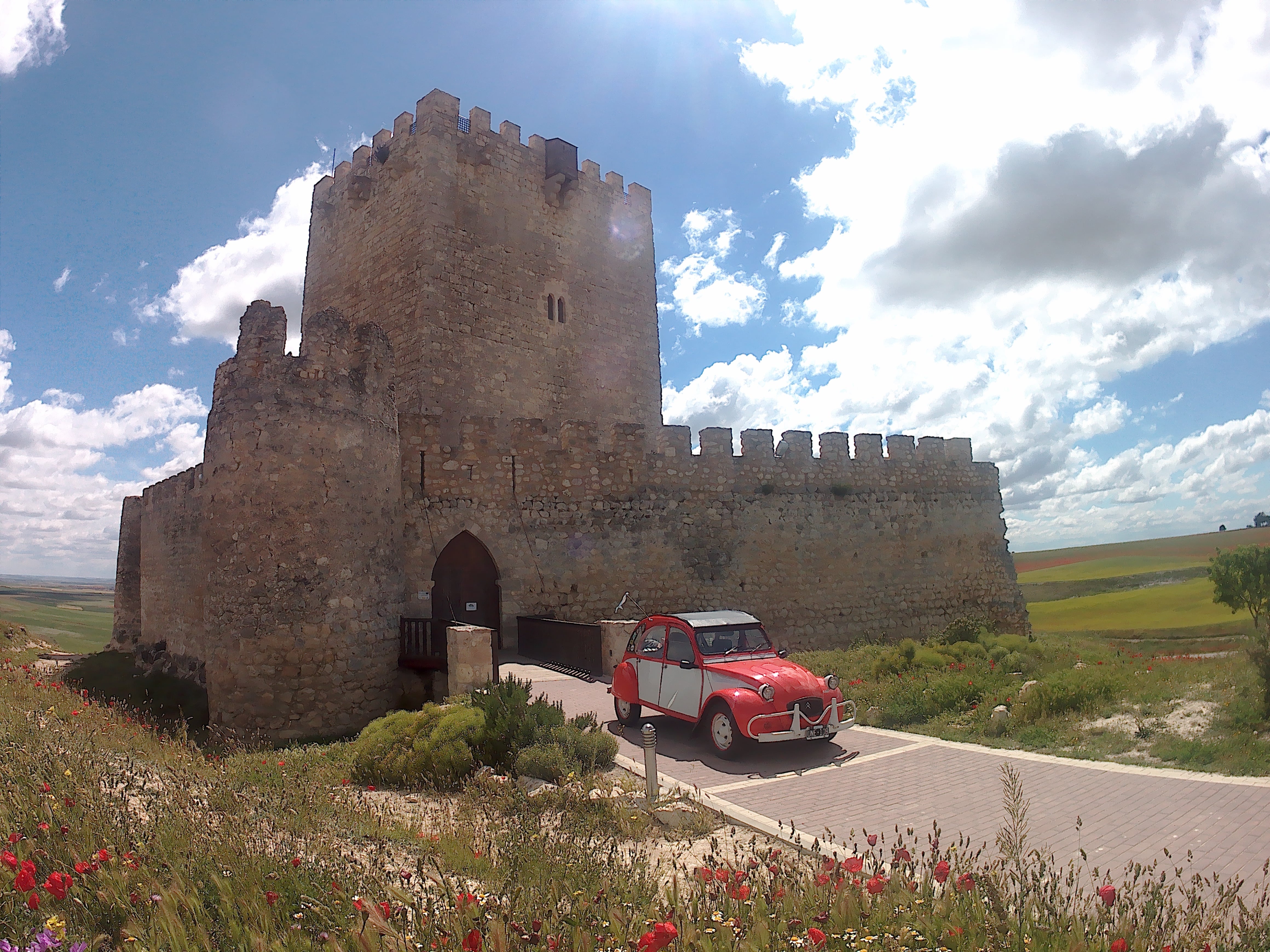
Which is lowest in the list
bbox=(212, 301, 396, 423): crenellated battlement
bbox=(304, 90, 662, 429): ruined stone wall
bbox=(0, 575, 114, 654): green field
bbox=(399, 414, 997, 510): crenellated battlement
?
bbox=(0, 575, 114, 654): green field

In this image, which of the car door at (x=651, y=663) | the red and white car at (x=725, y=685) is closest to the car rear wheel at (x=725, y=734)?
the red and white car at (x=725, y=685)

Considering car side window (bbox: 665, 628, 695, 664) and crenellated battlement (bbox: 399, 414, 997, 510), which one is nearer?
car side window (bbox: 665, 628, 695, 664)

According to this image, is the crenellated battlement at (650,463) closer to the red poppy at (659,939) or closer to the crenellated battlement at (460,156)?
the crenellated battlement at (460,156)

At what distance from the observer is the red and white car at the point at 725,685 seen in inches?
265

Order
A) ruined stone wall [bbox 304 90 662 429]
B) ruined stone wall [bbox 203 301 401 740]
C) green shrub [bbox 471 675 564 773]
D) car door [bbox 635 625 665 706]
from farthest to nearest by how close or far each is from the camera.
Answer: ruined stone wall [bbox 304 90 662 429], ruined stone wall [bbox 203 301 401 740], car door [bbox 635 625 665 706], green shrub [bbox 471 675 564 773]

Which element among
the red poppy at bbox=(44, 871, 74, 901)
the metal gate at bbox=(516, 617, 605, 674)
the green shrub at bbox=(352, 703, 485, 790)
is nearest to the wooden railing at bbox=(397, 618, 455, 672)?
the metal gate at bbox=(516, 617, 605, 674)

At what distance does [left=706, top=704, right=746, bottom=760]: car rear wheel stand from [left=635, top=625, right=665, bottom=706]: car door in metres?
0.89

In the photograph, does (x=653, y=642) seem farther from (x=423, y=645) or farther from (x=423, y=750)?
(x=423, y=645)

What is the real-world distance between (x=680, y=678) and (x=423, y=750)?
109 inches

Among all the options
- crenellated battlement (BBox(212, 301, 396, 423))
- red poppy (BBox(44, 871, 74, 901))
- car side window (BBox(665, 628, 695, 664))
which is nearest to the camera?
red poppy (BBox(44, 871, 74, 901))

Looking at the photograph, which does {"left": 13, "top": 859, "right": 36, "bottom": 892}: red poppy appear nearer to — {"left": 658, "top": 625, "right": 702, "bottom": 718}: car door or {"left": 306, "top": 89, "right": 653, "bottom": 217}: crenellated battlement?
{"left": 658, "top": 625, "right": 702, "bottom": 718}: car door

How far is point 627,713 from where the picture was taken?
8352 millimetres

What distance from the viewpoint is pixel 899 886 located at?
3.30 metres

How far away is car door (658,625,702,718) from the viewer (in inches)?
293
